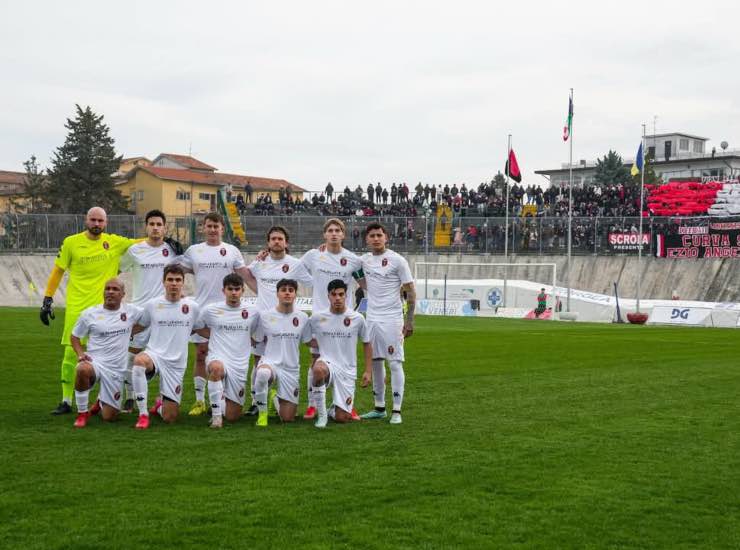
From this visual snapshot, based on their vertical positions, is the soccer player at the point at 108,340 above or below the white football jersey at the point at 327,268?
below

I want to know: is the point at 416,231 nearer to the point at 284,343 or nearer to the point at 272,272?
the point at 272,272

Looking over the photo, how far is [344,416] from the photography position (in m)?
9.41

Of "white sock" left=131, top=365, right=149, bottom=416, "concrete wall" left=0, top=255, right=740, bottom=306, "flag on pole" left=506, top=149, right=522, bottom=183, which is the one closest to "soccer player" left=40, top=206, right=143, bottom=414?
"white sock" left=131, top=365, right=149, bottom=416

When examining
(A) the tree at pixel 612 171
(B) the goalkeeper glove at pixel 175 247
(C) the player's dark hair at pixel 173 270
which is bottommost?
(C) the player's dark hair at pixel 173 270

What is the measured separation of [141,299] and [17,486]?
421cm

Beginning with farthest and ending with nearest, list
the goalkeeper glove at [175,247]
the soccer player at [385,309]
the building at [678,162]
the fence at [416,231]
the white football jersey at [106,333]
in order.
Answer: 1. the building at [678,162]
2. the fence at [416,231]
3. the goalkeeper glove at [175,247]
4. the soccer player at [385,309]
5. the white football jersey at [106,333]

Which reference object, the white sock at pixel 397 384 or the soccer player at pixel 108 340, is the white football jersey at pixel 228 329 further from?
the white sock at pixel 397 384

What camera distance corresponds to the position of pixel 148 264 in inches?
400

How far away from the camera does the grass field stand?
17.5ft

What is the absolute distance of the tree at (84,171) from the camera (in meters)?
79.1

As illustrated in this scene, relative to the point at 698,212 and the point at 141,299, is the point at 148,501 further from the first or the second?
the point at 698,212

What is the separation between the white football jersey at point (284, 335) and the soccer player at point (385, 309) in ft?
2.46

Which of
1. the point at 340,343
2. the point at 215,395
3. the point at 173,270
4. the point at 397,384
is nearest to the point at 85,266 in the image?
the point at 173,270

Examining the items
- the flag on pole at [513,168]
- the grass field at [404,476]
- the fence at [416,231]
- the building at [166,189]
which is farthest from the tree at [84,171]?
the grass field at [404,476]
